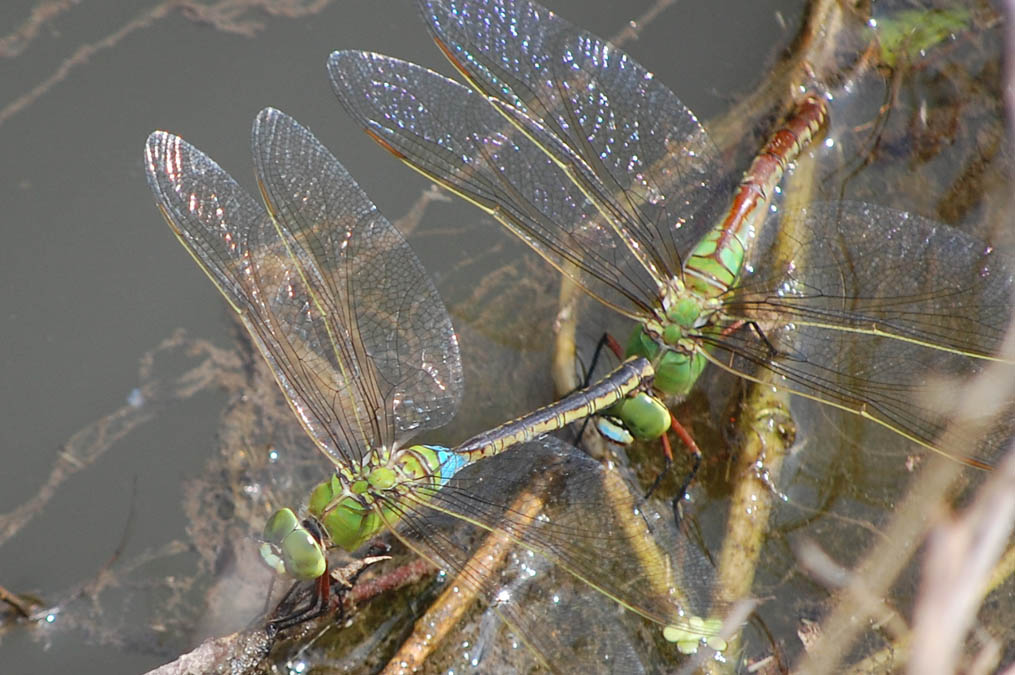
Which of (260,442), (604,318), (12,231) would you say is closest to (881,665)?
(604,318)

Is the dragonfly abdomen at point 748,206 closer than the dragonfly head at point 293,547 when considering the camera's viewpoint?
No

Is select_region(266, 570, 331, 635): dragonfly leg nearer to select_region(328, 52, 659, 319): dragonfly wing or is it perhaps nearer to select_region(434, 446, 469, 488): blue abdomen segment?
select_region(434, 446, 469, 488): blue abdomen segment

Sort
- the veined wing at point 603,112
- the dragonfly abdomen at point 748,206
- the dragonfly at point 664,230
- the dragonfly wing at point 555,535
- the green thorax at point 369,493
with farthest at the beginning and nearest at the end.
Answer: the dragonfly abdomen at point 748,206, the veined wing at point 603,112, the dragonfly at point 664,230, the green thorax at point 369,493, the dragonfly wing at point 555,535

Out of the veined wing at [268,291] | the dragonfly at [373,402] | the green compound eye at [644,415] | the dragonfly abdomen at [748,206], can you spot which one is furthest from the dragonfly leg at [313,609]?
the dragonfly abdomen at [748,206]

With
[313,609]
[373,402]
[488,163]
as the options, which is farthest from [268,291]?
[313,609]

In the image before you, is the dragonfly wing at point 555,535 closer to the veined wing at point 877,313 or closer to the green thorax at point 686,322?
the green thorax at point 686,322

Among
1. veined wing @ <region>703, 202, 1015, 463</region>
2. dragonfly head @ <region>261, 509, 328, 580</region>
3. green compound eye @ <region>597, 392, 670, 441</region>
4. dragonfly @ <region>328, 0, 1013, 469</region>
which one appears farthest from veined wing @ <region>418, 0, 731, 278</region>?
dragonfly head @ <region>261, 509, 328, 580</region>

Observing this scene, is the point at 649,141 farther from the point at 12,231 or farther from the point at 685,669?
the point at 12,231

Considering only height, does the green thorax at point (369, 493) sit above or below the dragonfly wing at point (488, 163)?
below
